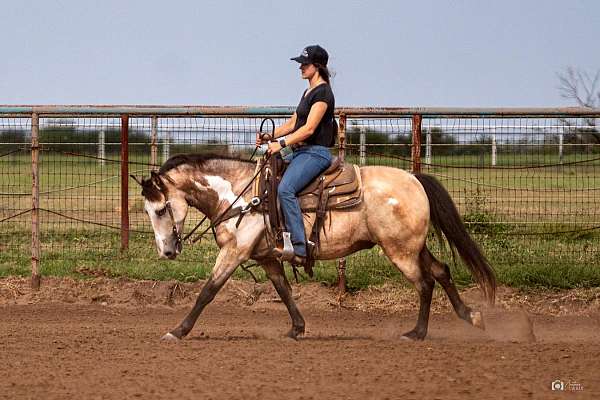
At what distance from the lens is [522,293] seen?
11.6 metres

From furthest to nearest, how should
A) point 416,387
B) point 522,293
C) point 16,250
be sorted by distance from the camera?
point 16,250
point 522,293
point 416,387

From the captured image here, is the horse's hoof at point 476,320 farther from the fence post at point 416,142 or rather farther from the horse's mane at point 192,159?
the fence post at point 416,142

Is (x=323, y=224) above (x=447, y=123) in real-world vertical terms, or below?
below

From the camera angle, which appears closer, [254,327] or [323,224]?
[323,224]

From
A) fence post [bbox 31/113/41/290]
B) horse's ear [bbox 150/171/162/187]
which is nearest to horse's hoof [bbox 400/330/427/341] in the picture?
horse's ear [bbox 150/171/162/187]

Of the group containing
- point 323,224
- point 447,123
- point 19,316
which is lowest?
point 19,316

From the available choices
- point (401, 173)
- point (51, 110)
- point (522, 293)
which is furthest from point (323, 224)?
point (51, 110)

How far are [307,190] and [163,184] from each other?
137cm

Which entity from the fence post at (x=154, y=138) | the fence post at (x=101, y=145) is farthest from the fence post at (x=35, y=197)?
the fence post at (x=154, y=138)

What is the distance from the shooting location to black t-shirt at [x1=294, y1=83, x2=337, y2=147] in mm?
9055

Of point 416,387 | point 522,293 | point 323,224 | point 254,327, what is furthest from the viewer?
point 522,293

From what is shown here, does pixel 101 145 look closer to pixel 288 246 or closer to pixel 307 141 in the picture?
pixel 307 141

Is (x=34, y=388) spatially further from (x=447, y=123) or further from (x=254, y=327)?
(x=447, y=123)

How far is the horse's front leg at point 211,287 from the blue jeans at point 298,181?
563 millimetres
